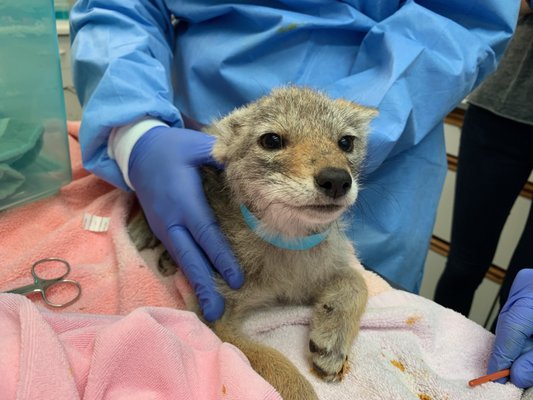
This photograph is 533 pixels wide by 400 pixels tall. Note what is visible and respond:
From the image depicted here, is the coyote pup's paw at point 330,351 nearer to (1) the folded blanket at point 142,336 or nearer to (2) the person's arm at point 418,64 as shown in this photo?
(1) the folded blanket at point 142,336

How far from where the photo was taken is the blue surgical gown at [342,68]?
1401 millimetres

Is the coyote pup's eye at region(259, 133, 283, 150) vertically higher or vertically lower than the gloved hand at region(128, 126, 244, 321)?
higher

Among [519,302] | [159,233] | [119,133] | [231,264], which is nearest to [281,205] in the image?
[231,264]

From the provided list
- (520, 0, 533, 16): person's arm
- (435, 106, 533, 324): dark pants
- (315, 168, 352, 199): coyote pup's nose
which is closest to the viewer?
(315, 168, 352, 199): coyote pup's nose

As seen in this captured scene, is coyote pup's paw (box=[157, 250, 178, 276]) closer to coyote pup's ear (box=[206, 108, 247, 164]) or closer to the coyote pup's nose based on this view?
coyote pup's ear (box=[206, 108, 247, 164])

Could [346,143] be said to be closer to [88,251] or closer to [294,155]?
[294,155]

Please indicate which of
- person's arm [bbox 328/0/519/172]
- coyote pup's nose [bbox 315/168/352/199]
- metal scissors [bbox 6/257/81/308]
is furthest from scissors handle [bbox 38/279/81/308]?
person's arm [bbox 328/0/519/172]

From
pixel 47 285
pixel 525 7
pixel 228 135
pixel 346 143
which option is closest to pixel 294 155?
pixel 346 143

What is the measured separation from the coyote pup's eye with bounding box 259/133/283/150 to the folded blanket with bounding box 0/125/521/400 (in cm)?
44

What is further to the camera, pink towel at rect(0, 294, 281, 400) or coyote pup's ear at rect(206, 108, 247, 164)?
coyote pup's ear at rect(206, 108, 247, 164)

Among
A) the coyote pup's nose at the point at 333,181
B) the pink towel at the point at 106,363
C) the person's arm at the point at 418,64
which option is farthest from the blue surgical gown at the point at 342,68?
the pink towel at the point at 106,363

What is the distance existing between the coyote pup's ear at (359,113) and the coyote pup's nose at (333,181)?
36 cm

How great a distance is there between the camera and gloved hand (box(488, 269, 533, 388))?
3.25 ft

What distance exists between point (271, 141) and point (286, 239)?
26 centimetres
